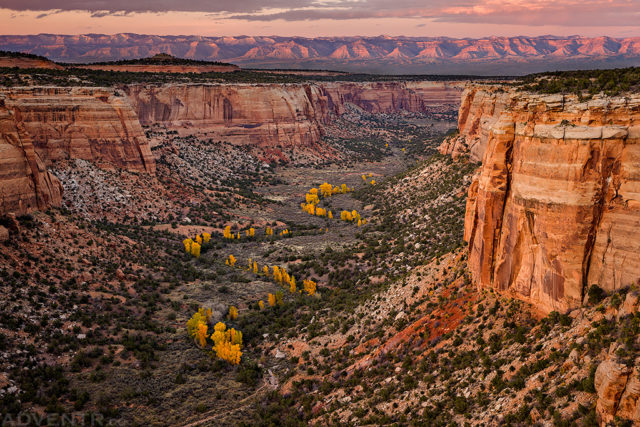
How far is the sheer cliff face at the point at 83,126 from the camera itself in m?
56.7

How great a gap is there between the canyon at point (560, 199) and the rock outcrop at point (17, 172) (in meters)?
37.9

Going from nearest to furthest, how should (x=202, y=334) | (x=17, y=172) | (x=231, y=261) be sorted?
(x=202, y=334) → (x=17, y=172) → (x=231, y=261)

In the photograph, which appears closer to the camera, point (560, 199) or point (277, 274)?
point (560, 199)

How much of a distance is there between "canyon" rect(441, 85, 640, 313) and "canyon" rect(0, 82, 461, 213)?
38.9 meters

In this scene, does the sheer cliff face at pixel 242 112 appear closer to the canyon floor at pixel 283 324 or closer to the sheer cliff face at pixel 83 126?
the sheer cliff face at pixel 83 126

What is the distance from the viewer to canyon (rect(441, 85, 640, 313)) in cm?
1873

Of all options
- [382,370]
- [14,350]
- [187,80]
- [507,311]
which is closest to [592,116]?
[507,311]

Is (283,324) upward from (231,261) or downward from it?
downward

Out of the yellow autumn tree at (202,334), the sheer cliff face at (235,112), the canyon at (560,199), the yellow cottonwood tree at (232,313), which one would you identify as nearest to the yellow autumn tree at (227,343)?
the yellow autumn tree at (202,334)

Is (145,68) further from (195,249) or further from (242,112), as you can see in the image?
(195,249)

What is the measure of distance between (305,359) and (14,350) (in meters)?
18.5

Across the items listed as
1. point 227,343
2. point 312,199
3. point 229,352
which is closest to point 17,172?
point 227,343

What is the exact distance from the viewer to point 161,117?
9806cm

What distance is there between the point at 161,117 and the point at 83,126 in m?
38.2
